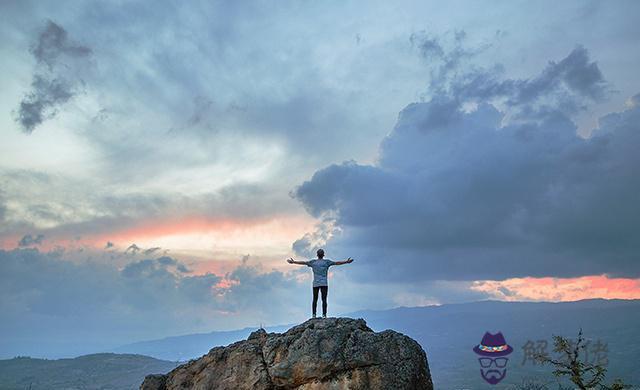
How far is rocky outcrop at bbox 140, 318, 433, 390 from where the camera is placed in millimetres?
24500

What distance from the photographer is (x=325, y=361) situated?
Answer: 81.7 ft

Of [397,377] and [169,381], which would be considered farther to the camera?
[169,381]

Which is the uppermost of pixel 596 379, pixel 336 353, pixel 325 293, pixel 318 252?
pixel 318 252

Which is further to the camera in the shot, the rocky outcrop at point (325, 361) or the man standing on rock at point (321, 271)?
the man standing on rock at point (321, 271)

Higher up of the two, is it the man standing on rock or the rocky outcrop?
the man standing on rock

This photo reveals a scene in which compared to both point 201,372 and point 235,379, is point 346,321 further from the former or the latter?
point 201,372

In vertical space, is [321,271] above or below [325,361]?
above

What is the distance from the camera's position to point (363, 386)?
24.1 meters

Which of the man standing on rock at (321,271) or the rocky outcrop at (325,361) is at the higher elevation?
the man standing on rock at (321,271)

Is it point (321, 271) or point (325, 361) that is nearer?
point (325, 361)

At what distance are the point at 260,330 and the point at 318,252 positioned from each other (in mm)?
5362

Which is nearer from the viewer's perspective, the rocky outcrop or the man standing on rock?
the rocky outcrop

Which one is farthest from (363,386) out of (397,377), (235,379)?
(235,379)

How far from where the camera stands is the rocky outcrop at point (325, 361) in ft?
80.4
